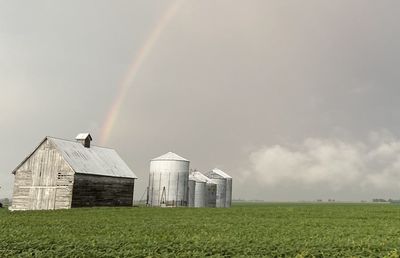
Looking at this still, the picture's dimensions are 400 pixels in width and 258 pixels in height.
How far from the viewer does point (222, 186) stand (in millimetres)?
75812

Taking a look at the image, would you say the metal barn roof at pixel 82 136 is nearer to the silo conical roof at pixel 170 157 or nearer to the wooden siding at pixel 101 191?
the wooden siding at pixel 101 191

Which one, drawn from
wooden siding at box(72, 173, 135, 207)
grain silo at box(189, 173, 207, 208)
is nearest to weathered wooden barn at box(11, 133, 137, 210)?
wooden siding at box(72, 173, 135, 207)

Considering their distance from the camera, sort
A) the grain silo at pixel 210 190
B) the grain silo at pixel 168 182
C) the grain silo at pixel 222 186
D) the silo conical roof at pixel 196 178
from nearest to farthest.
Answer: the grain silo at pixel 168 182 → the silo conical roof at pixel 196 178 → the grain silo at pixel 210 190 → the grain silo at pixel 222 186

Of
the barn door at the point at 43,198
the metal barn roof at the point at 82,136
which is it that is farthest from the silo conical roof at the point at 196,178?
the barn door at the point at 43,198

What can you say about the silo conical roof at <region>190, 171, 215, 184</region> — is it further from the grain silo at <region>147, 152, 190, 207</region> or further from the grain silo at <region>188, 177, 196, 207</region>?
the grain silo at <region>147, 152, 190, 207</region>

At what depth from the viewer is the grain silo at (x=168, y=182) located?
5856 centimetres

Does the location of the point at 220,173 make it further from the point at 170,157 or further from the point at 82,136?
the point at 82,136

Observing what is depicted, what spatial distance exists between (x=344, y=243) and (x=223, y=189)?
194ft

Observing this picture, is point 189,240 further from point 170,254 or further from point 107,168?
point 107,168

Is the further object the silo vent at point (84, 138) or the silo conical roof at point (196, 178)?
the silo conical roof at point (196, 178)

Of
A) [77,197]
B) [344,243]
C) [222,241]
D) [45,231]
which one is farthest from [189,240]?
[77,197]

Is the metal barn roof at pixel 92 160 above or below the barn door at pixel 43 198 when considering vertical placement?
above

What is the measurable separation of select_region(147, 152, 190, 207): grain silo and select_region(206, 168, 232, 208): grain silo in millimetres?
16179

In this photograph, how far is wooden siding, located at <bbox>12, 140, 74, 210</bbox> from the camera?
46344 mm
